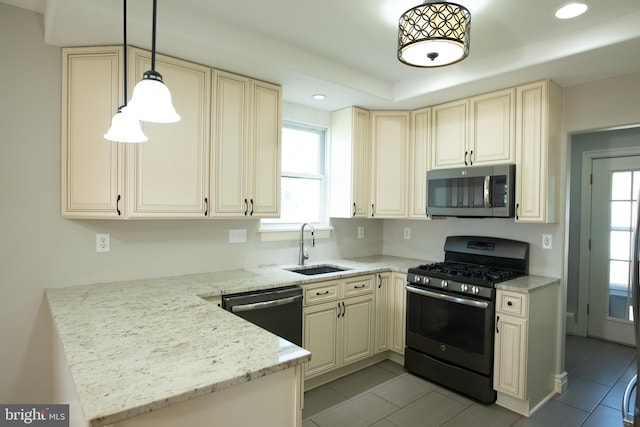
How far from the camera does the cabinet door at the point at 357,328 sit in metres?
3.02

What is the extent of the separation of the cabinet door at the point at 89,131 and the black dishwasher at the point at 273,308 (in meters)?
0.98

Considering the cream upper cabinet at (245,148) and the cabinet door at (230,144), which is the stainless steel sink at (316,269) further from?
the cabinet door at (230,144)

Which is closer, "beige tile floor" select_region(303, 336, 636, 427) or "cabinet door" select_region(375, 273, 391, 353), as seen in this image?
"beige tile floor" select_region(303, 336, 636, 427)

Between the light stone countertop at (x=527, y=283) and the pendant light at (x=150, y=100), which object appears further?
the light stone countertop at (x=527, y=283)

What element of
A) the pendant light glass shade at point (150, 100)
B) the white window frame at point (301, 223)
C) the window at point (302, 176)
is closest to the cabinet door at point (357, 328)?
the white window frame at point (301, 223)

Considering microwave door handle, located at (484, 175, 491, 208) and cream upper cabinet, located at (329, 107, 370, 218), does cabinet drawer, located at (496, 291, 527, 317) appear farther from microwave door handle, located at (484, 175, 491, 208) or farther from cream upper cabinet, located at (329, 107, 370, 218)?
cream upper cabinet, located at (329, 107, 370, 218)

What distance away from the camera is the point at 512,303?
255 cm

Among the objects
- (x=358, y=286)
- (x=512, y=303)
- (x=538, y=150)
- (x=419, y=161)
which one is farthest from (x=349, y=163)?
(x=512, y=303)

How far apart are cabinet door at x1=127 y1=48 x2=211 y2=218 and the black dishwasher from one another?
69cm

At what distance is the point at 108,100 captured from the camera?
2.18 meters

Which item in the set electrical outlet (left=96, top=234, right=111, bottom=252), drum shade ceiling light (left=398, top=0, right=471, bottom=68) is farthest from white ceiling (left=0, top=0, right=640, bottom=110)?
electrical outlet (left=96, top=234, right=111, bottom=252)

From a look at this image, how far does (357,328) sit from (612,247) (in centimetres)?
298

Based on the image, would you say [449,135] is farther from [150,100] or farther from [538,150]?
[150,100]

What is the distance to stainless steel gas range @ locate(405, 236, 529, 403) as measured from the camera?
265 cm
